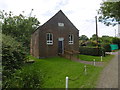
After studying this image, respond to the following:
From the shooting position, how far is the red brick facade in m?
15.0

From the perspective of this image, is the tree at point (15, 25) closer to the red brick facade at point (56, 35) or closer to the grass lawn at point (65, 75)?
the red brick facade at point (56, 35)

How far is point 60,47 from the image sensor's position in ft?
55.9

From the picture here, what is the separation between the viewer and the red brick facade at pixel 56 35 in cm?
1502

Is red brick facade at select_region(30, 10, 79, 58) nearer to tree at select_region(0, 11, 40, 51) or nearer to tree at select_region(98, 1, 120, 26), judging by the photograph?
tree at select_region(0, 11, 40, 51)

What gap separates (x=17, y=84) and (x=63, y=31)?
13.4 m

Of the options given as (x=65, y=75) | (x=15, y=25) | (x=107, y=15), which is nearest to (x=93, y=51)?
(x=107, y=15)

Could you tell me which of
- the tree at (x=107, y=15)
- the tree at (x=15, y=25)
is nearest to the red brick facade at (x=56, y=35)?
the tree at (x=15, y=25)

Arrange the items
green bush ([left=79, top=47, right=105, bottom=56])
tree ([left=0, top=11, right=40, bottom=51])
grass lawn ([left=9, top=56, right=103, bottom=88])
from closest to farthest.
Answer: grass lawn ([left=9, top=56, right=103, bottom=88])
tree ([left=0, top=11, right=40, bottom=51])
green bush ([left=79, top=47, right=105, bottom=56])

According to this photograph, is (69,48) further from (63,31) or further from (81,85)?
(81,85)

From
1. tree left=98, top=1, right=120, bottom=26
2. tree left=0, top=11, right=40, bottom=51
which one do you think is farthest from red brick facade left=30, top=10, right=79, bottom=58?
tree left=98, top=1, right=120, bottom=26

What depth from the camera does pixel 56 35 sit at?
16469 mm

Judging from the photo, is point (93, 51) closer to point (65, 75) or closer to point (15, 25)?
point (65, 75)

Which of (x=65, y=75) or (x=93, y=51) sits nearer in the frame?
(x=65, y=75)

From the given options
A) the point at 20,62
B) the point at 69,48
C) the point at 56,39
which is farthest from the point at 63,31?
the point at 20,62
